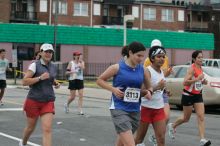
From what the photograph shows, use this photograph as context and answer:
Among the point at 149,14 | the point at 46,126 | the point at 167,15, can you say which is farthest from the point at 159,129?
the point at 167,15

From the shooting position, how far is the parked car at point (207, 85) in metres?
17.0

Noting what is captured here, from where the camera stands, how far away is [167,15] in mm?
71500

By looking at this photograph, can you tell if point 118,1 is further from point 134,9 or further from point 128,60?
point 128,60

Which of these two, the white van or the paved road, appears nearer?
the paved road

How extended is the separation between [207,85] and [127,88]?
10574 mm

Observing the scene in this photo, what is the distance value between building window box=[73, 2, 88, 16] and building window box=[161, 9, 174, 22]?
38.9 ft

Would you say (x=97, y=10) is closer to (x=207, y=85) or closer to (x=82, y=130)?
(x=207, y=85)

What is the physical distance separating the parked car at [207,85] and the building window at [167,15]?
53.4 meters

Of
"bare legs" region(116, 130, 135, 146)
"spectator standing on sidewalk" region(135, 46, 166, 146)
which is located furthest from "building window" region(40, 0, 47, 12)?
"bare legs" region(116, 130, 135, 146)

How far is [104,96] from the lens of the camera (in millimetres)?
24828

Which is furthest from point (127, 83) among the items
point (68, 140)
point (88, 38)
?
point (88, 38)

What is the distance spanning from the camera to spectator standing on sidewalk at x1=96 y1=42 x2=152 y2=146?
691 cm

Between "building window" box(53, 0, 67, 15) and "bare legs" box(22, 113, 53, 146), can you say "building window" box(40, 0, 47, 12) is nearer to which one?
"building window" box(53, 0, 67, 15)

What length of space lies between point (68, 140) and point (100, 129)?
1.83 meters
